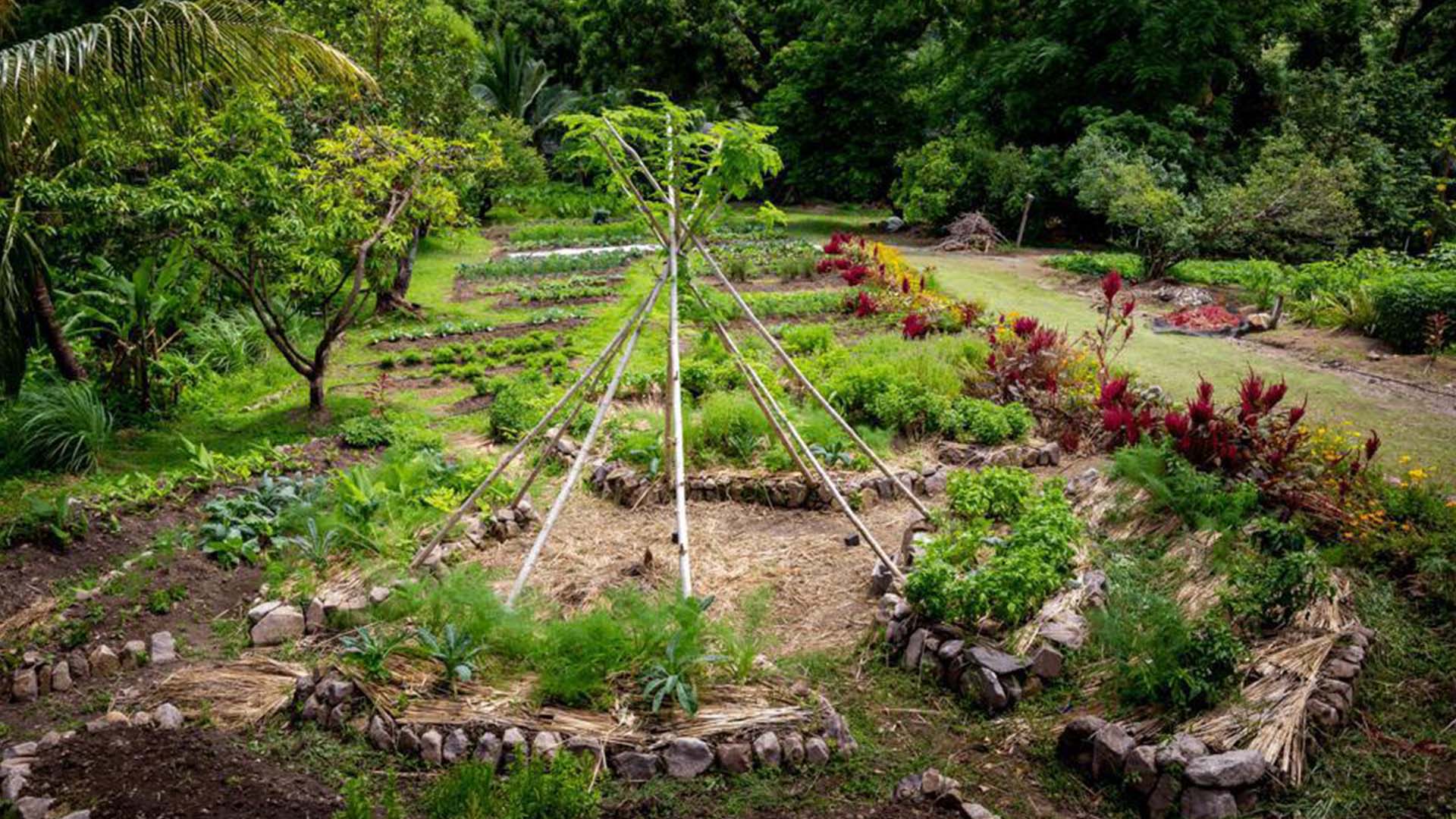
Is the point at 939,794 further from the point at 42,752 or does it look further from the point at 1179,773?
the point at 42,752

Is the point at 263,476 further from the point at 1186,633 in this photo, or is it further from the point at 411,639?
the point at 1186,633

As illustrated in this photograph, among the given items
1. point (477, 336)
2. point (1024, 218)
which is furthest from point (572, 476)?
point (1024, 218)

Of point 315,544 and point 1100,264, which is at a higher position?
point 1100,264

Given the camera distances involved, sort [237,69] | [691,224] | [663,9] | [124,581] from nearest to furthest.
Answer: [124,581] < [691,224] < [237,69] < [663,9]

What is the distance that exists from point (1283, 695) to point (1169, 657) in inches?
19.4

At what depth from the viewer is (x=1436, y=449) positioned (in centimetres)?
761

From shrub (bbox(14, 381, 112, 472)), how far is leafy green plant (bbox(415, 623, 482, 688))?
465cm

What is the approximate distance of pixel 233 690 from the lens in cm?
473

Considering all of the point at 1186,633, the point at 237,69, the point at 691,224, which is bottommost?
the point at 1186,633

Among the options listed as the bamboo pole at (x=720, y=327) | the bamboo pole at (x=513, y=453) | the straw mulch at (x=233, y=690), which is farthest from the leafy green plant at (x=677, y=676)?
the bamboo pole at (x=720, y=327)

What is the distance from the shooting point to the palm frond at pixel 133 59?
7.01 meters

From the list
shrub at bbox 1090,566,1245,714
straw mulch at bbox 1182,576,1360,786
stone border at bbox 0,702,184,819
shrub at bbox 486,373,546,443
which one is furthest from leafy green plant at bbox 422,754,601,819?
shrub at bbox 486,373,546,443

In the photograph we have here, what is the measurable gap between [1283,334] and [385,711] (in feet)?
37.3

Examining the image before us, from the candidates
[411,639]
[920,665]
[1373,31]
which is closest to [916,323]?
[920,665]
